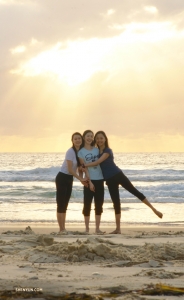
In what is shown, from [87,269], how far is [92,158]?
3.20 m

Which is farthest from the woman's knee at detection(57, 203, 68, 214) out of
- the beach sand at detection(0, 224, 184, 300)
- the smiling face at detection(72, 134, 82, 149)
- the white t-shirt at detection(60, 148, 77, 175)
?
the beach sand at detection(0, 224, 184, 300)

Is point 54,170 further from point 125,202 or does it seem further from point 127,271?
point 127,271

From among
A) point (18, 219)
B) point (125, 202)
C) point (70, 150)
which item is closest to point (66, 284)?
point (70, 150)

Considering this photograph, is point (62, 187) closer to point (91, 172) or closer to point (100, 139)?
point (91, 172)

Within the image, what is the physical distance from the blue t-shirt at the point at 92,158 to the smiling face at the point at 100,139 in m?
0.10

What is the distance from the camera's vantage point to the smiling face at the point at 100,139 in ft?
25.7

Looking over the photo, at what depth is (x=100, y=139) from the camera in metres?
7.84

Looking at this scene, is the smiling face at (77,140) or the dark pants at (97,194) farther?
the dark pants at (97,194)

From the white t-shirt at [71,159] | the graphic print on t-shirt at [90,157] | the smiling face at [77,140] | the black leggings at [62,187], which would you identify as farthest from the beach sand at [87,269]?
the smiling face at [77,140]

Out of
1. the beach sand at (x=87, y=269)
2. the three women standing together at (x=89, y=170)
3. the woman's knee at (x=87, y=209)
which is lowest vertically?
the beach sand at (x=87, y=269)

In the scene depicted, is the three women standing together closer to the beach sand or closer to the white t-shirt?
the white t-shirt

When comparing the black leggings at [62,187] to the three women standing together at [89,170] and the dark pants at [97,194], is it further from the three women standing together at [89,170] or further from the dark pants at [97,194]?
the dark pants at [97,194]

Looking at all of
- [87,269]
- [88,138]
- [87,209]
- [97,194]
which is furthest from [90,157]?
[87,269]

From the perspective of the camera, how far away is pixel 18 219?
483 inches
